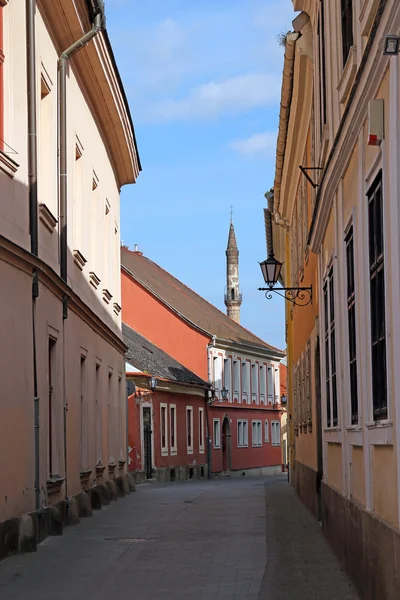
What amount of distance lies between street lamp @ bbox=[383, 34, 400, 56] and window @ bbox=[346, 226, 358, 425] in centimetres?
357

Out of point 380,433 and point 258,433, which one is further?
point 258,433

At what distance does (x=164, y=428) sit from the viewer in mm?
44312

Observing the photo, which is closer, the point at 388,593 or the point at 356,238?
the point at 388,593

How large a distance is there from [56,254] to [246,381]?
153ft

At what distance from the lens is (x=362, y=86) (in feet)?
26.1

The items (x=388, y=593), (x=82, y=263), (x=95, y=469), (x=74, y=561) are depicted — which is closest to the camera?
(x=388, y=593)

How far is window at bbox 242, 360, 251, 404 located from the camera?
6160 cm

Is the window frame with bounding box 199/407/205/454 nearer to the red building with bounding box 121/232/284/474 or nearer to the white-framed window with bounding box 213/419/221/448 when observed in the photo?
the red building with bounding box 121/232/284/474

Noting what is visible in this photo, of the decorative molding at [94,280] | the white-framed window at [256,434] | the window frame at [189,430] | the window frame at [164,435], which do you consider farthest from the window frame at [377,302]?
the white-framed window at [256,434]

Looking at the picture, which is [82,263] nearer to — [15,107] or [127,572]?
[15,107]

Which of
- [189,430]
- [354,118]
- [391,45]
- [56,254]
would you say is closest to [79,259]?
[56,254]

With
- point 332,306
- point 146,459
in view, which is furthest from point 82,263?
point 146,459

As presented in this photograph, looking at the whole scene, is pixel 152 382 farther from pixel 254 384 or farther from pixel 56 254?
pixel 254 384

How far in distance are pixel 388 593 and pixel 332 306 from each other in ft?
18.6
